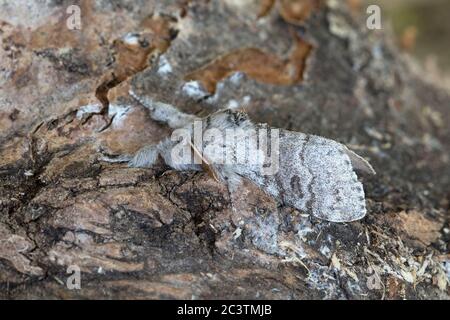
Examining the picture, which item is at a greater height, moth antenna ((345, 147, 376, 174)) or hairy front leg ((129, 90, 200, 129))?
hairy front leg ((129, 90, 200, 129))

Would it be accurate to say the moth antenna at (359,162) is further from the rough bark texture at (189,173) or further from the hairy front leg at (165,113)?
the hairy front leg at (165,113)

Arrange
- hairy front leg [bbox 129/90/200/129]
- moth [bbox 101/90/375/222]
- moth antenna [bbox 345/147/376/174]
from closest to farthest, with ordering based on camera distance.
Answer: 1. moth [bbox 101/90/375/222]
2. moth antenna [bbox 345/147/376/174]
3. hairy front leg [bbox 129/90/200/129]

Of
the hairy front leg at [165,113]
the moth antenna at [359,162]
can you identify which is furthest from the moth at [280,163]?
the hairy front leg at [165,113]

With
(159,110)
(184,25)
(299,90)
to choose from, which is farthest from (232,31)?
(159,110)

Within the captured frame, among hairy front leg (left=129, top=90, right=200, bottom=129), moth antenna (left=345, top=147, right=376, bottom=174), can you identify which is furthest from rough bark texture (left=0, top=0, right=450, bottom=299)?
moth antenna (left=345, top=147, right=376, bottom=174)

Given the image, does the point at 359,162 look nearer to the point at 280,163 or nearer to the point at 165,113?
the point at 280,163

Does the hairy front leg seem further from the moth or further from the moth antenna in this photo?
the moth antenna

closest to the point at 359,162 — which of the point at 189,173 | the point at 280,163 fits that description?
the point at 280,163
